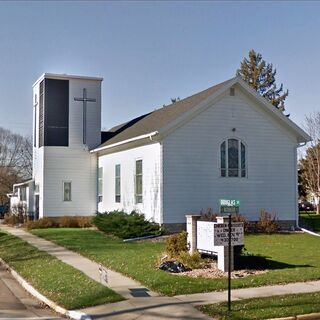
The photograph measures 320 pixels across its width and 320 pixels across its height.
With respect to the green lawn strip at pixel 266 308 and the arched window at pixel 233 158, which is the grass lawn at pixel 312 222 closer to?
the arched window at pixel 233 158

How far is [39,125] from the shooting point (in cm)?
3419

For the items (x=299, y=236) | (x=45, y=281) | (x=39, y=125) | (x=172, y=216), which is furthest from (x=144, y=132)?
(x=45, y=281)

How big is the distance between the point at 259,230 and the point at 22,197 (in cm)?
2092

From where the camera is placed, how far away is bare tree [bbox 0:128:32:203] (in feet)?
241

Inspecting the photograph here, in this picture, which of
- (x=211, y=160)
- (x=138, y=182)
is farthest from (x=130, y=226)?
(x=211, y=160)

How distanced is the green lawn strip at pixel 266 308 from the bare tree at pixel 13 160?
6632cm

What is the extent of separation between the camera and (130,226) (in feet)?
75.7

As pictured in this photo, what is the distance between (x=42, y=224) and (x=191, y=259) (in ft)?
59.7

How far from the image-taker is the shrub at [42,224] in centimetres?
3031

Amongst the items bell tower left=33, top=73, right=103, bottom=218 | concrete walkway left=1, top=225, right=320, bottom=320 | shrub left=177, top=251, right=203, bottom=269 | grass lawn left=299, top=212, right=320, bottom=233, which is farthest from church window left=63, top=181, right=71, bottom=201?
concrete walkway left=1, top=225, right=320, bottom=320

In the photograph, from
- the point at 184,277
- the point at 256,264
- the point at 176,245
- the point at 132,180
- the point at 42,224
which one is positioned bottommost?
the point at 184,277

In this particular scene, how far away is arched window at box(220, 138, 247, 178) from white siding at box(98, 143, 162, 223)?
3.21m

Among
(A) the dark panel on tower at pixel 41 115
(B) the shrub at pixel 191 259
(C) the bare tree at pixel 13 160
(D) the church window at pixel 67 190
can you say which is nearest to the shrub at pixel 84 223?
(D) the church window at pixel 67 190

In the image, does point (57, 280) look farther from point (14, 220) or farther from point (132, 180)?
point (14, 220)
